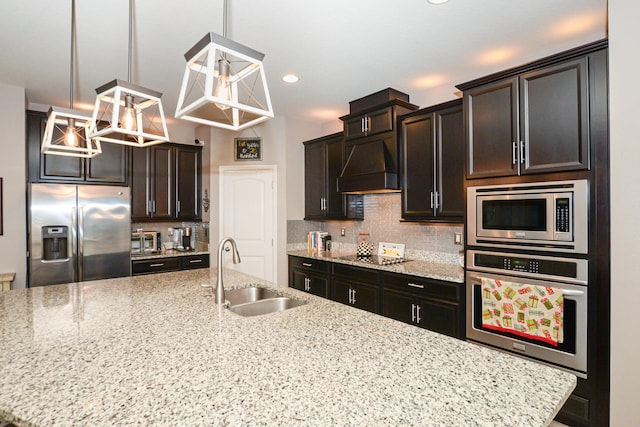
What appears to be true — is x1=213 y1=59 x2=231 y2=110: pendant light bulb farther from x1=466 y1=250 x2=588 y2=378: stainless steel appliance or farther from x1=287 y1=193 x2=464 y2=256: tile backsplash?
x1=287 y1=193 x2=464 y2=256: tile backsplash

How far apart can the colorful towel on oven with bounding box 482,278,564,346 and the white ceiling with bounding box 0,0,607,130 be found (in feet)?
5.92

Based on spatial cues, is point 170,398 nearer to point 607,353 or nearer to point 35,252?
point 607,353

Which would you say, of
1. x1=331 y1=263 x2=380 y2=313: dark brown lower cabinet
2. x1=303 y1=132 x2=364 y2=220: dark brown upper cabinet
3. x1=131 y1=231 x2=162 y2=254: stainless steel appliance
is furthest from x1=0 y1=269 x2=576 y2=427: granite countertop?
x1=131 y1=231 x2=162 y2=254: stainless steel appliance

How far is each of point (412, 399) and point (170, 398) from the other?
0.68 meters

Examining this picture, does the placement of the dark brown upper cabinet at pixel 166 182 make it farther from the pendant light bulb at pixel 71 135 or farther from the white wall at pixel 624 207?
the white wall at pixel 624 207

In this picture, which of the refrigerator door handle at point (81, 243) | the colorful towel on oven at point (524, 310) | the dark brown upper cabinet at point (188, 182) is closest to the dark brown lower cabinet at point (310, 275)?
the dark brown upper cabinet at point (188, 182)

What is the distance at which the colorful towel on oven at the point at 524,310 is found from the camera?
7.02 feet

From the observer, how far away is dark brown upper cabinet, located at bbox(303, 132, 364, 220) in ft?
13.9

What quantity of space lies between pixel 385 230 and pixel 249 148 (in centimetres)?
216

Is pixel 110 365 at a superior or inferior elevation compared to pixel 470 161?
inferior

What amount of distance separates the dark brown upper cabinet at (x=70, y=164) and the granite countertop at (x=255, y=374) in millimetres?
2622

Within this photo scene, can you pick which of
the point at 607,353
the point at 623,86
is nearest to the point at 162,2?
the point at 623,86

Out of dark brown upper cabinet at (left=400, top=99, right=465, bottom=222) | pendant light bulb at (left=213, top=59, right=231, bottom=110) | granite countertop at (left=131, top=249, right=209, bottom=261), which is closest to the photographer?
pendant light bulb at (left=213, top=59, right=231, bottom=110)

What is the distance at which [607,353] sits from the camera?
6.46ft
